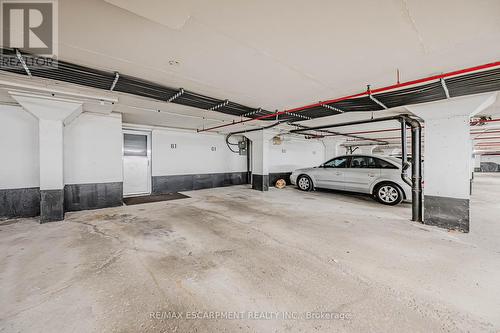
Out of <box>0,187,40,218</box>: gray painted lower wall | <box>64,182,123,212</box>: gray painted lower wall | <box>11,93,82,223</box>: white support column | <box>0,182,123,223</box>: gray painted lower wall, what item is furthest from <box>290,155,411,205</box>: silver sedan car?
<box>0,187,40,218</box>: gray painted lower wall

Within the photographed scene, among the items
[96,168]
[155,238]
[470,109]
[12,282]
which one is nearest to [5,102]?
[96,168]

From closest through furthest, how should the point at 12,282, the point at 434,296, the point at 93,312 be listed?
1. the point at 93,312
2. the point at 434,296
3. the point at 12,282

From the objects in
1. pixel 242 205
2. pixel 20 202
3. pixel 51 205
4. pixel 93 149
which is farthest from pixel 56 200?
pixel 242 205

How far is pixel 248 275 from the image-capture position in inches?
77.6

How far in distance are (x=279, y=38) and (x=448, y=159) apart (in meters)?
3.66

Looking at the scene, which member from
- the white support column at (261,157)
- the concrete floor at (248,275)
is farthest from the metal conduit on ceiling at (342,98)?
the white support column at (261,157)

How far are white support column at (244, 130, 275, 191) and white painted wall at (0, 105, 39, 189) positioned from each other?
5.70 m

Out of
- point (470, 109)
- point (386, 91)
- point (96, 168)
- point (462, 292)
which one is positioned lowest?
point (462, 292)

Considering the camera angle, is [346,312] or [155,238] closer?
[346,312]

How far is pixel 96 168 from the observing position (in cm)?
467

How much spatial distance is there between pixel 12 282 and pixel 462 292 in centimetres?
409

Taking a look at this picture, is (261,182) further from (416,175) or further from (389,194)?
(416,175)

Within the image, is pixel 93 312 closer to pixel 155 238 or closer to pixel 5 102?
pixel 155 238

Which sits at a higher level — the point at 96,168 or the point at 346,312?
the point at 96,168
